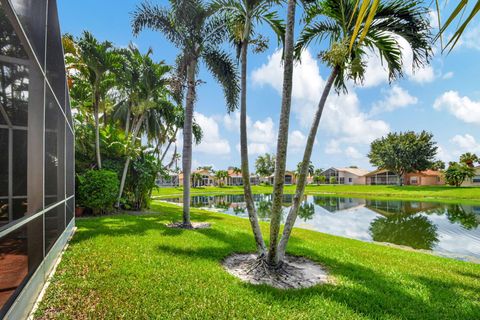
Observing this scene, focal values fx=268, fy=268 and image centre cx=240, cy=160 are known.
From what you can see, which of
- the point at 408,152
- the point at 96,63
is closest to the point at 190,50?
the point at 96,63

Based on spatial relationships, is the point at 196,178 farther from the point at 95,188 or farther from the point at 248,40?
the point at 248,40

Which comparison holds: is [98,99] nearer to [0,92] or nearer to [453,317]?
[0,92]

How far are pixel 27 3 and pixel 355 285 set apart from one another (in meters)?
6.03

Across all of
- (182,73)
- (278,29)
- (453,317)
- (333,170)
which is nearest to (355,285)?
(453,317)

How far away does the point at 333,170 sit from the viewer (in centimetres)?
7838

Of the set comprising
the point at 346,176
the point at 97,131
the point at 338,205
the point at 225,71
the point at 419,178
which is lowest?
the point at 338,205

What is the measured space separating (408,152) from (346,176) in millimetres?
24872

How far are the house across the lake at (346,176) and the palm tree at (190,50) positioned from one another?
225ft

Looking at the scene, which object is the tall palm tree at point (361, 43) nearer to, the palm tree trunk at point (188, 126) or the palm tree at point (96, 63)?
the palm tree trunk at point (188, 126)

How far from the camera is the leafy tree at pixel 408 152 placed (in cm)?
5084

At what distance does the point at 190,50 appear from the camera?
9500mm

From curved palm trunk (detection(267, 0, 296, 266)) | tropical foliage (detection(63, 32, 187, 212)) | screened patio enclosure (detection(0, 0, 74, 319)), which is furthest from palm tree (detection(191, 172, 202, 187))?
screened patio enclosure (detection(0, 0, 74, 319))

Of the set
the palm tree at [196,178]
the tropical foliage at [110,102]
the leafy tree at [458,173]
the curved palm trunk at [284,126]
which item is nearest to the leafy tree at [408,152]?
the leafy tree at [458,173]

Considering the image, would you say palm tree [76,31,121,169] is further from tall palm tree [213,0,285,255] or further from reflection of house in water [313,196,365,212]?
reflection of house in water [313,196,365,212]
